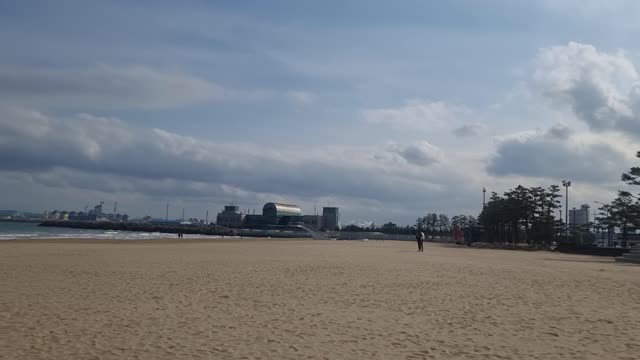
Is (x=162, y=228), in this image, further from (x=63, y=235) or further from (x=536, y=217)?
→ (x=536, y=217)

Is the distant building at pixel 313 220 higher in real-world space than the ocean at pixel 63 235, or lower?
higher

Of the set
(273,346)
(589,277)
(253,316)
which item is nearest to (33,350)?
(273,346)

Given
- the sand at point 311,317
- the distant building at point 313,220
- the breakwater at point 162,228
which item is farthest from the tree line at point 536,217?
the distant building at point 313,220

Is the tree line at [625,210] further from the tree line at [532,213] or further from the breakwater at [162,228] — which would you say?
the breakwater at [162,228]

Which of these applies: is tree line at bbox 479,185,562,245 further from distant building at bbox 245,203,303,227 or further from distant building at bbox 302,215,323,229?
distant building at bbox 302,215,323,229

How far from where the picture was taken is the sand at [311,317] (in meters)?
7.72

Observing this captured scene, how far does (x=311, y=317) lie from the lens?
1029cm

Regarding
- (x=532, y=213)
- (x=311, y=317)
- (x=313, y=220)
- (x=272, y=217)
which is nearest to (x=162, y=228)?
(x=272, y=217)

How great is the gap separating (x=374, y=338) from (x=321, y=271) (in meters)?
11.7

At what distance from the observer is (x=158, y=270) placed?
19.8 meters

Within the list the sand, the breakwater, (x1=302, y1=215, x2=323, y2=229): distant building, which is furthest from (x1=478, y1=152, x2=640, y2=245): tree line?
(x1=302, y1=215, x2=323, y2=229): distant building

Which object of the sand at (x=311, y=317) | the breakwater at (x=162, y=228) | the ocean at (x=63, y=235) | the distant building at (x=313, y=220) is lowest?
the ocean at (x=63, y=235)

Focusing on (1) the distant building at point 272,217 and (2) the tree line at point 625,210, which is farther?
(1) the distant building at point 272,217

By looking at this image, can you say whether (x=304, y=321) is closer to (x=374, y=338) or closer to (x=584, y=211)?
(x=374, y=338)
